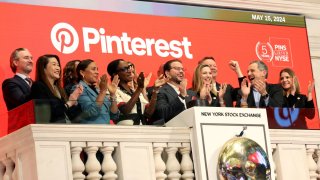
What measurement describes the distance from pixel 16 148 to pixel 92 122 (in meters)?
0.62

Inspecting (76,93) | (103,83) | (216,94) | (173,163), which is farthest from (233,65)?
(76,93)

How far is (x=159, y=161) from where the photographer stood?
7285 mm

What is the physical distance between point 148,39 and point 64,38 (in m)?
1.27

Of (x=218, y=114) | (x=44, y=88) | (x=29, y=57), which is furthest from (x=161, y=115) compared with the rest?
(x=29, y=57)

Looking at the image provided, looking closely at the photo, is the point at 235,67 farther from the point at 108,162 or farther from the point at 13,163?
the point at 13,163

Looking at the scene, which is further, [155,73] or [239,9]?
[239,9]

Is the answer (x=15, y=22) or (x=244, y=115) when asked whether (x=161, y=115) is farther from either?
(x=15, y=22)

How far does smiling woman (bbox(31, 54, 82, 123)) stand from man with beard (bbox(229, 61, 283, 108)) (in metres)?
1.75

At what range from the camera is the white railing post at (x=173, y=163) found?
24.0 ft

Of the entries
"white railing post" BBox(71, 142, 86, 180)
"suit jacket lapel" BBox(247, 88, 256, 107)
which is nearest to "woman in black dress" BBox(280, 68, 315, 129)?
"suit jacket lapel" BBox(247, 88, 256, 107)

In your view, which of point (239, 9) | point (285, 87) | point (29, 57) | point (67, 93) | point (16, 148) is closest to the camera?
point (16, 148)

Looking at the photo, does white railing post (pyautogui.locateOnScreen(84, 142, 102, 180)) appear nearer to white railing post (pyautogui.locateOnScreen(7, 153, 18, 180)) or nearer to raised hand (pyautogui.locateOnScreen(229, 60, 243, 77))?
white railing post (pyautogui.locateOnScreen(7, 153, 18, 180))

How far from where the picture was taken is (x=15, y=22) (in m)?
9.70

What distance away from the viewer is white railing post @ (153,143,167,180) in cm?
724
